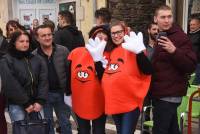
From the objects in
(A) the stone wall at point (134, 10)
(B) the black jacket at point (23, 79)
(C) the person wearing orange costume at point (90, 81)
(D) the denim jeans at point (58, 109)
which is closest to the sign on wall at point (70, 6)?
(A) the stone wall at point (134, 10)

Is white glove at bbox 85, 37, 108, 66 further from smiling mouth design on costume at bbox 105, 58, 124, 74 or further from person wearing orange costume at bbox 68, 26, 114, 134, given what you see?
smiling mouth design on costume at bbox 105, 58, 124, 74

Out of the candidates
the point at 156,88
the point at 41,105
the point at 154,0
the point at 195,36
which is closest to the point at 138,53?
the point at 156,88

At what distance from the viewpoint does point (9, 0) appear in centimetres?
1678

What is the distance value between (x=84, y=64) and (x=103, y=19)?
2.23m

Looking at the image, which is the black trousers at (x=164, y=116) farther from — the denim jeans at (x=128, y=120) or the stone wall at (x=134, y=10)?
the stone wall at (x=134, y=10)

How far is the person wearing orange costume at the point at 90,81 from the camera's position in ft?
16.0

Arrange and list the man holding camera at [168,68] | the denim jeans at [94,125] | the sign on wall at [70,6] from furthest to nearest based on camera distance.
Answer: the sign on wall at [70,6] < the denim jeans at [94,125] < the man holding camera at [168,68]

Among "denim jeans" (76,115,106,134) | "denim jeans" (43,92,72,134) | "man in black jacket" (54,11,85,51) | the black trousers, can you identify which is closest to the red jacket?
the black trousers

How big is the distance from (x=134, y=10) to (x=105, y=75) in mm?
7365

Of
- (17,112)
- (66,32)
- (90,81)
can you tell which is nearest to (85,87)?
(90,81)

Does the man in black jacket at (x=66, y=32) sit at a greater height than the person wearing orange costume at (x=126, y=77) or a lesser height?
greater

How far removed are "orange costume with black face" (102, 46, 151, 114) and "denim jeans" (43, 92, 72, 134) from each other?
3.33ft

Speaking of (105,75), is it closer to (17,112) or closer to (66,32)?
(17,112)

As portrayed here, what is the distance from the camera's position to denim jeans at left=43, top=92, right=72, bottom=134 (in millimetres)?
5586
